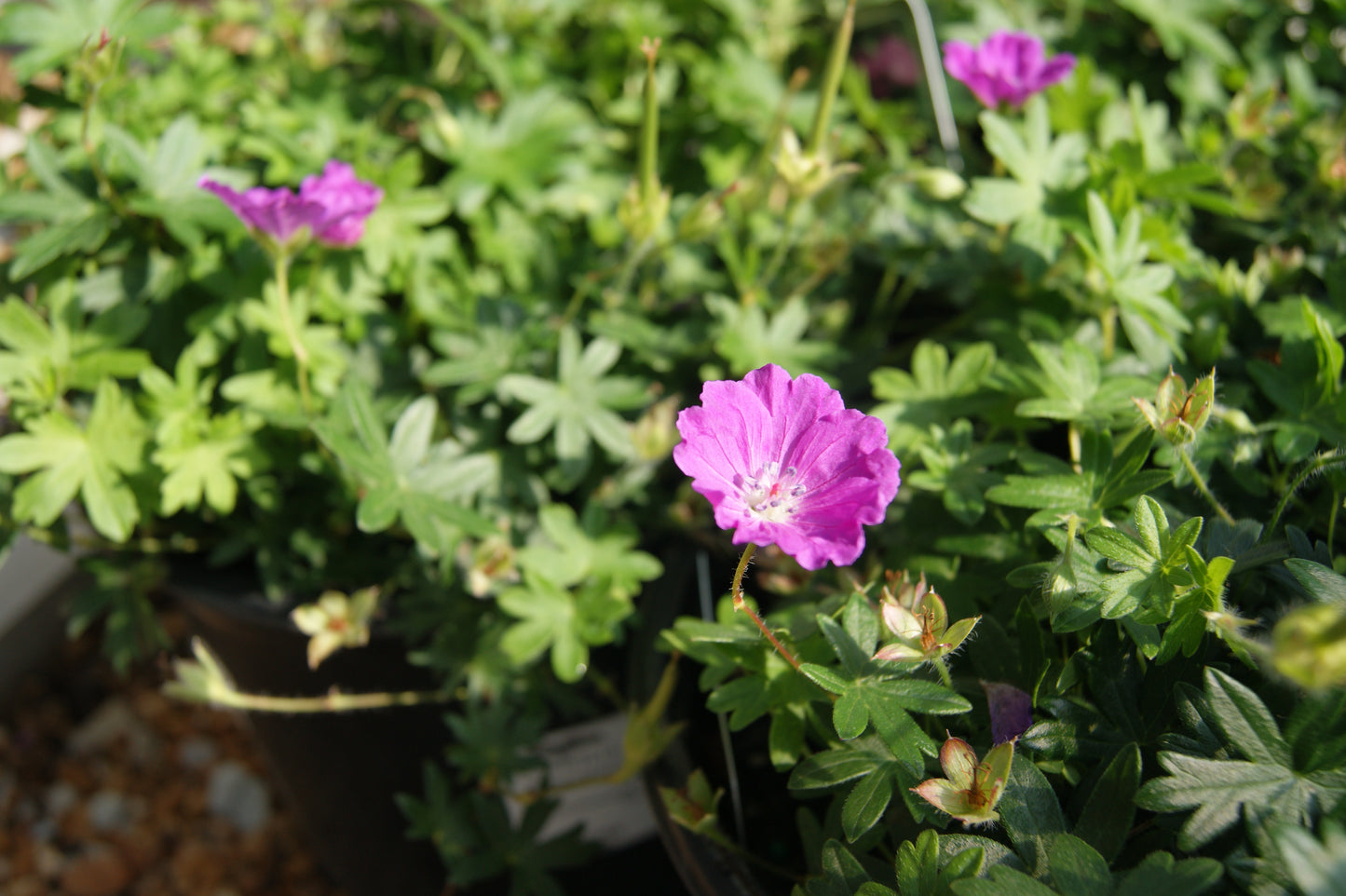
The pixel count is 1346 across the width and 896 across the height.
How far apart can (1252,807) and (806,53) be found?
1.48 metres

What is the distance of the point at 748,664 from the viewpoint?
2.83 ft

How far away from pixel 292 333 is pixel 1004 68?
0.95 meters

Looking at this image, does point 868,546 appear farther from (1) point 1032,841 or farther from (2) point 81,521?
(2) point 81,521

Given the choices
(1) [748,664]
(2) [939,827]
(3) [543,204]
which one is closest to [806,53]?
(3) [543,204]

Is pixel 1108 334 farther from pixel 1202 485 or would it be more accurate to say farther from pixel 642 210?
pixel 642 210

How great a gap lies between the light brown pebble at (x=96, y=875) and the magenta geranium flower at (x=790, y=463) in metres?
1.70

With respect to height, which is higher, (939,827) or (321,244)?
(321,244)

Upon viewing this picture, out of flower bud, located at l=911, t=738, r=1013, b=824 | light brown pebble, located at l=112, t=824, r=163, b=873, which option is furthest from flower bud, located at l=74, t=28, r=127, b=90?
light brown pebble, located at l=112, t=824, r=163, b=873

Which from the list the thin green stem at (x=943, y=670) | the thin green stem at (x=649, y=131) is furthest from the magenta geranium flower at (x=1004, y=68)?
the thin green stem at (x=943, y=670)

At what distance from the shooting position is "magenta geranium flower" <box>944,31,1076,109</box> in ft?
3.93

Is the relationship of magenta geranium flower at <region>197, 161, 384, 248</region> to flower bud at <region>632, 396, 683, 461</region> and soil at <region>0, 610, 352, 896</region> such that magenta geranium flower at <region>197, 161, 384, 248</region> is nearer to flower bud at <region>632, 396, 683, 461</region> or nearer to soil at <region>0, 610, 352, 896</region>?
flower bud at <region>632, 396, 683, 461</region>

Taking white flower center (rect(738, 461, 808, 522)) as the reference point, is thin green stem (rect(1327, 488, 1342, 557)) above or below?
below

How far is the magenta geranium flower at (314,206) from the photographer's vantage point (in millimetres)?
979

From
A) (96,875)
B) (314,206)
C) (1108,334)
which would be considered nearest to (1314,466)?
(1108,334)
